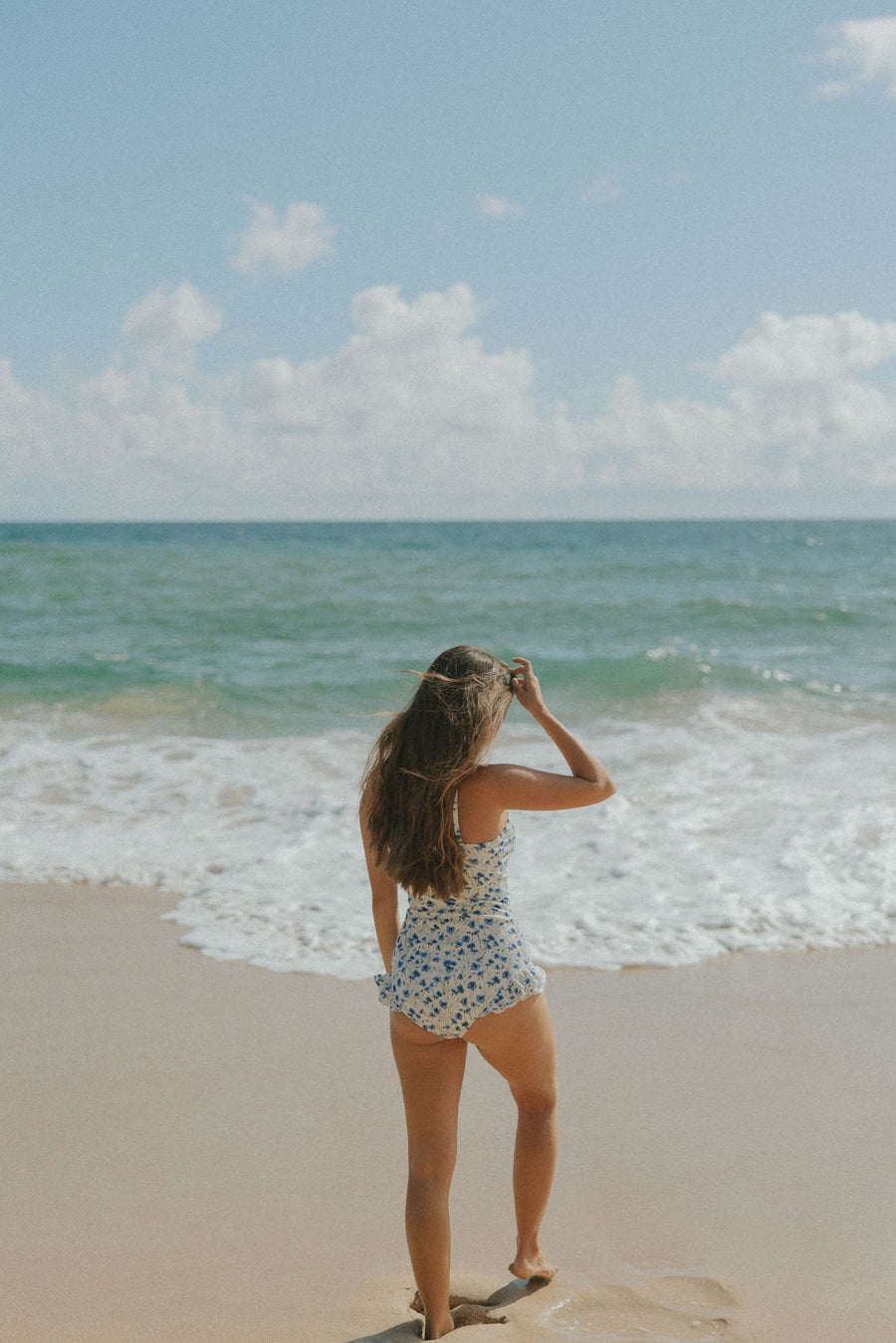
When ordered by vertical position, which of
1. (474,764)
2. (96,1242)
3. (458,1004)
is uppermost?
(474,764)

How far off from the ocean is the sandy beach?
1.95 ft

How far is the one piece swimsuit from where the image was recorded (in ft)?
8.46

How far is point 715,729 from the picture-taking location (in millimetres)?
11156

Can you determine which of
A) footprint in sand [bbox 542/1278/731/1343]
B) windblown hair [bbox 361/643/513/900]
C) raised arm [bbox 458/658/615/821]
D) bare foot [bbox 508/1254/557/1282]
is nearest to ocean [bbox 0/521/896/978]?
windblown hair [bbox 361/643/513/900]

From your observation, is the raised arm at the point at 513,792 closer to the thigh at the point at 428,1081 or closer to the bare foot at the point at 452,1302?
the thigh at the point at 428,1081

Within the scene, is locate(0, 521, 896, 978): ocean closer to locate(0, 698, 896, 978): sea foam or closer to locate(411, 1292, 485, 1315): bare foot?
locate(0, 698, 896, 978): sea foam

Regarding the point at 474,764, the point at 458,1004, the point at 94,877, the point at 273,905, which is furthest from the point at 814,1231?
the point at 94,877

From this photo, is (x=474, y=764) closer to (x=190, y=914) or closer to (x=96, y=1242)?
(x=96, y=1242)

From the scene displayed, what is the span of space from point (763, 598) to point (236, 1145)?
21922mm

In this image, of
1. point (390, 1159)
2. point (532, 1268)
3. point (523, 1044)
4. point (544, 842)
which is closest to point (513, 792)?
point (523, 1044)

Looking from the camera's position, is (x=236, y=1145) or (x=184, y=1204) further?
(x=236, y=1145)

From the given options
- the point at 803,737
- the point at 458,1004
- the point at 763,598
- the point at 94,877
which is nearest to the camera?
the point at 458,1004

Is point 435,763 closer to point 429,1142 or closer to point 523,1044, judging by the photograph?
point 523,1044

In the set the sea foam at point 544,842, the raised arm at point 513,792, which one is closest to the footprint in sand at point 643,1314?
the raised arm at point 513,792
